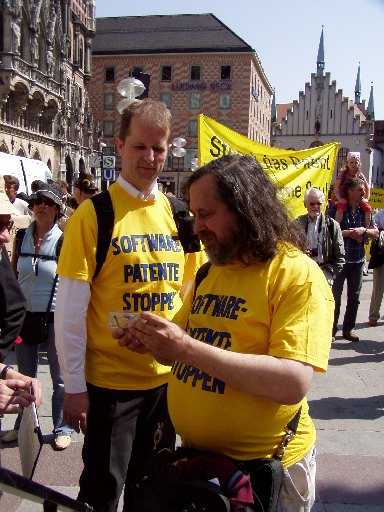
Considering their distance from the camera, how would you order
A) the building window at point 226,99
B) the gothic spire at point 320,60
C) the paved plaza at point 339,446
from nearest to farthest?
1. the paved plaza at point 339,446
2. the building window at point 226,99
3. the gothic spire at point 320,60

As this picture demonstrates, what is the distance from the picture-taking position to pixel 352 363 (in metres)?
6.20

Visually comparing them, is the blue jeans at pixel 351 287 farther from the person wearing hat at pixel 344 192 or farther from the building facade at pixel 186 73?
the building facade at pixel 186 73

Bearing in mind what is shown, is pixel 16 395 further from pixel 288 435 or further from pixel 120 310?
pixel 288 435

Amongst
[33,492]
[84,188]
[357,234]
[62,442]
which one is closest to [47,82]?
[84,188]

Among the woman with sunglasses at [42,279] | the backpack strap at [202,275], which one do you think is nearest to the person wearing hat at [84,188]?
the woman with sunglasses at [42,279]

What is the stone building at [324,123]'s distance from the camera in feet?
240

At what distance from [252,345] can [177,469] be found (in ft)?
1.33

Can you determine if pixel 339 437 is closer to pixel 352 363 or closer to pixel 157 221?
pixel 352 363

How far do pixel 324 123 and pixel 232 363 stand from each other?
76258mm

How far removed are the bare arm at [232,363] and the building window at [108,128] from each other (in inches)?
2468

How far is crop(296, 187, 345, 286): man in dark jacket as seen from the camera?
21.2 feet

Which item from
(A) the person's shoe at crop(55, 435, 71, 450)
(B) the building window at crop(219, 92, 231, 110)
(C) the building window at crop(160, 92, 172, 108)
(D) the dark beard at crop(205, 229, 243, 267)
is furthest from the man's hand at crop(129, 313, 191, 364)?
(C) the building window at crop(160, 92, 172, 108)

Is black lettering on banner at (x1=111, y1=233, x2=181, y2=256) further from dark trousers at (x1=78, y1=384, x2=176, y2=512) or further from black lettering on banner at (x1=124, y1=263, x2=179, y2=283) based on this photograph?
dark trousers at (x1=78, y1=384, x2=176, y2=512)

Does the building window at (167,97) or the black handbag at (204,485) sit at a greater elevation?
the building window at (167,97)
